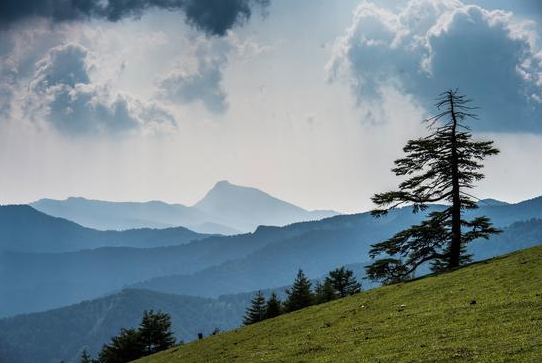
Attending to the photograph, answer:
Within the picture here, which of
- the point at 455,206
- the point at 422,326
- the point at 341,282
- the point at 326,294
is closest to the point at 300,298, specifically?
the point at 326,294

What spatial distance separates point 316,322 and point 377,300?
5.41 meters

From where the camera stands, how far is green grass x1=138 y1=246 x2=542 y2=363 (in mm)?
20078

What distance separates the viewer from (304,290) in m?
86.9

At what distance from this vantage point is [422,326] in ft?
85.0

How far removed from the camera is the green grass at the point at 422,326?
65.9 ft

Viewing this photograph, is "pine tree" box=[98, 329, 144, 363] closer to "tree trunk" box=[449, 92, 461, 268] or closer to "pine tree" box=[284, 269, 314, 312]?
"pine tree" box=[284, 269, 314, 312]

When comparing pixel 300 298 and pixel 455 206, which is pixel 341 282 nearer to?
pixel 300 298

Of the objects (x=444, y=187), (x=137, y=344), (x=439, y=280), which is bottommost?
(x=137, y=344)

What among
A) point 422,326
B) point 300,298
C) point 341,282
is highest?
point 341,282

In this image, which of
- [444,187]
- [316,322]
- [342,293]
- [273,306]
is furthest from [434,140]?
[342,293]

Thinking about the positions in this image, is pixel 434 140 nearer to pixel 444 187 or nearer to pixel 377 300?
pixel 444 187

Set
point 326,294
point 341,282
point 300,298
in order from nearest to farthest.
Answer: point 300,298, point 326,294, point 341,282

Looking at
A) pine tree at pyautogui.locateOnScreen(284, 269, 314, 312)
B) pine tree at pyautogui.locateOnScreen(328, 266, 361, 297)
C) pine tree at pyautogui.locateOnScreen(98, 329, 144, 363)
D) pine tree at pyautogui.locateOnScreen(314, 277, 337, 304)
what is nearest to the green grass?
pine tree at pyautogui.locateOnScreen(284, 269, 314, 312)

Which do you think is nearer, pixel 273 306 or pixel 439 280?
pixel 439 280
